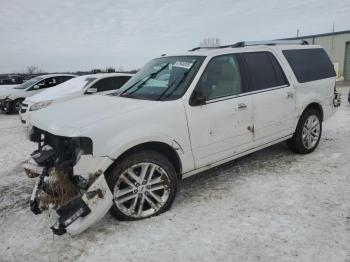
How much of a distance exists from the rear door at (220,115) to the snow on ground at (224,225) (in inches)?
22.7

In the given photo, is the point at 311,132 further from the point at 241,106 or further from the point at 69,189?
the point at 69,189

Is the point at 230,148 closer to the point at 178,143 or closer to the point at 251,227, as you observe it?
the point at 178,143

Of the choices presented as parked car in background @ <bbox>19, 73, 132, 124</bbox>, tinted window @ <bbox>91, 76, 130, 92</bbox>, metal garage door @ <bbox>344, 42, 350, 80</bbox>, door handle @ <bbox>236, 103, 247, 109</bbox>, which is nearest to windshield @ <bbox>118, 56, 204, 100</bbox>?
door handle @ <bbox>236, 103, 247, 109</bbox>

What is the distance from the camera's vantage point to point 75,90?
9.28 meters

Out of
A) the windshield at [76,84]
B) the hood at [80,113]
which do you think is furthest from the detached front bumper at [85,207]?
the windshield at [76,84]

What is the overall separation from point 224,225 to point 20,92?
12188mm

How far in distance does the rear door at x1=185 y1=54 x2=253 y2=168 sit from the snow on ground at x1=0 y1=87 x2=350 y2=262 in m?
0.58

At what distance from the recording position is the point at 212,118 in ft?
13.0

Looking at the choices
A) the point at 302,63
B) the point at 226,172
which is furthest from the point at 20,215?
the point at 302,63

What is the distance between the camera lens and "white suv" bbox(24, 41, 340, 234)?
317cm

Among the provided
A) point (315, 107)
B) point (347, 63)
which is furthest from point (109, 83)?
point (347, 63)

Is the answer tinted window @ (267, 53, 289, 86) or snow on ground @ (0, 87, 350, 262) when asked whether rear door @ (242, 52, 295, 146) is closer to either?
tinted window @ (267, 53, 289, 86)

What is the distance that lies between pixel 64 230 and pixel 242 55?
3.17 m

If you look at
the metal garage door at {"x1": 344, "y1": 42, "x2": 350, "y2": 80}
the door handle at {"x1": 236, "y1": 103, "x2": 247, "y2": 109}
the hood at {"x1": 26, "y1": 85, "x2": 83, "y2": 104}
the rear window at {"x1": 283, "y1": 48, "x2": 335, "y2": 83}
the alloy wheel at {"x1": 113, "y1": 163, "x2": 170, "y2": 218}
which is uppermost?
the rear window at {"x1": 283, "y1": 48, "x2": 335, "y2": 83}
